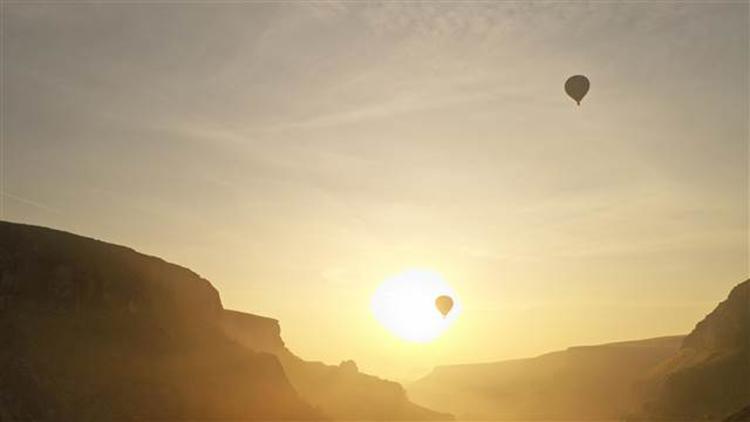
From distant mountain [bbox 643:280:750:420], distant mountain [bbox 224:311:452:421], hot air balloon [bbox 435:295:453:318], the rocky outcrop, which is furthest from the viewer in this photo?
distant mountain [bbox 224:311:452:421]

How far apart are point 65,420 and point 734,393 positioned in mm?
96044

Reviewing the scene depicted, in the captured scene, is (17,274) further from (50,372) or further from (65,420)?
(65,420)

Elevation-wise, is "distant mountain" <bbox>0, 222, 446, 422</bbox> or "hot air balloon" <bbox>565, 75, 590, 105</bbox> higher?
"hot air balloon" <bbox>565, 75, 590, 105</bbox>

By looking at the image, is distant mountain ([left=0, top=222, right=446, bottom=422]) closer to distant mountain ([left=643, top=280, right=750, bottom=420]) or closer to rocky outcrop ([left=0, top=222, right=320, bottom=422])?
rocky outcrop ([left=0, top=222, right=320, bottom=422])

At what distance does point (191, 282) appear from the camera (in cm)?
8131

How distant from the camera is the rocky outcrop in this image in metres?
54.6

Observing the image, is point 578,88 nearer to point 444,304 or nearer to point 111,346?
point 444,304

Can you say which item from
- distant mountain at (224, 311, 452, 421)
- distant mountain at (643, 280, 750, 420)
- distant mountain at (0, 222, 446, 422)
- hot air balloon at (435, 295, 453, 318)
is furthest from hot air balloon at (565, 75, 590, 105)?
distant mountain at (643, 280, 750, 420)

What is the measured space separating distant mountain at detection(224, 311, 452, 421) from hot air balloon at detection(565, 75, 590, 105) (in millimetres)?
63462

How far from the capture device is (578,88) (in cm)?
5603

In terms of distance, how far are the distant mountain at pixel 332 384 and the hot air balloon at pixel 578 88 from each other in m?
63.5

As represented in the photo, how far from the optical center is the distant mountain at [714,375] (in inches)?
4144

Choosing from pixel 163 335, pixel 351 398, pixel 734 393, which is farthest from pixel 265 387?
pixel 734 393

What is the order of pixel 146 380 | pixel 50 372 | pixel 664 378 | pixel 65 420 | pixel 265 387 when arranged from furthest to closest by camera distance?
pixel 664 378
pixel 265 387
pixel 146 380
pixel 50 372
pixel 65 420
